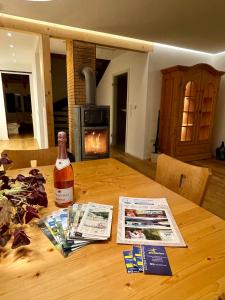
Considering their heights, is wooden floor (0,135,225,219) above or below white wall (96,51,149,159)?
below

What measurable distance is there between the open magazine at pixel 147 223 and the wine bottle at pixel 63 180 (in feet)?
0.75

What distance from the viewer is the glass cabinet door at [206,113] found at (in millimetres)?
4138

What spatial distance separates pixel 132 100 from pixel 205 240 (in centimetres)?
405

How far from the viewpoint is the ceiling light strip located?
9.40 feet

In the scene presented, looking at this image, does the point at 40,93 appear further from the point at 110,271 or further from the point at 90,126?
the point at 110,271

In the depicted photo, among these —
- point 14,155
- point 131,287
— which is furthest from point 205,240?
point 14,155

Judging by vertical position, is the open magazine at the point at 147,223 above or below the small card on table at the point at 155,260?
above

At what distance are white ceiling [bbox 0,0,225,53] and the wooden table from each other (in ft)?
8.29

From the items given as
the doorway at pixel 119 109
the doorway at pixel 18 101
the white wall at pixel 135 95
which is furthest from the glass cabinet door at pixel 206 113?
the doorway at pixel 18 101

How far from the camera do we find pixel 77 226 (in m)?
0.70

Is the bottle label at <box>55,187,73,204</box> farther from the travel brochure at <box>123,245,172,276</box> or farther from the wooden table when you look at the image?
the travel brochure at <box>123,245,172,276</box>

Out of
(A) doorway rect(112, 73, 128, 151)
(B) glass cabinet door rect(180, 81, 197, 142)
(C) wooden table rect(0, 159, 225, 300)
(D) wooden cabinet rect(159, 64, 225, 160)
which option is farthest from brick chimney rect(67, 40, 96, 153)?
(C) wooden table rect(0, 159, 225, 300)

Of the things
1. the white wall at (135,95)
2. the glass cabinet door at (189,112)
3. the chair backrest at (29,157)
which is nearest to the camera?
the chair backrest at (29,157)

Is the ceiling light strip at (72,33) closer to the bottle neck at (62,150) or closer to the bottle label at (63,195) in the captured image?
the bottle neck at (62,150)
